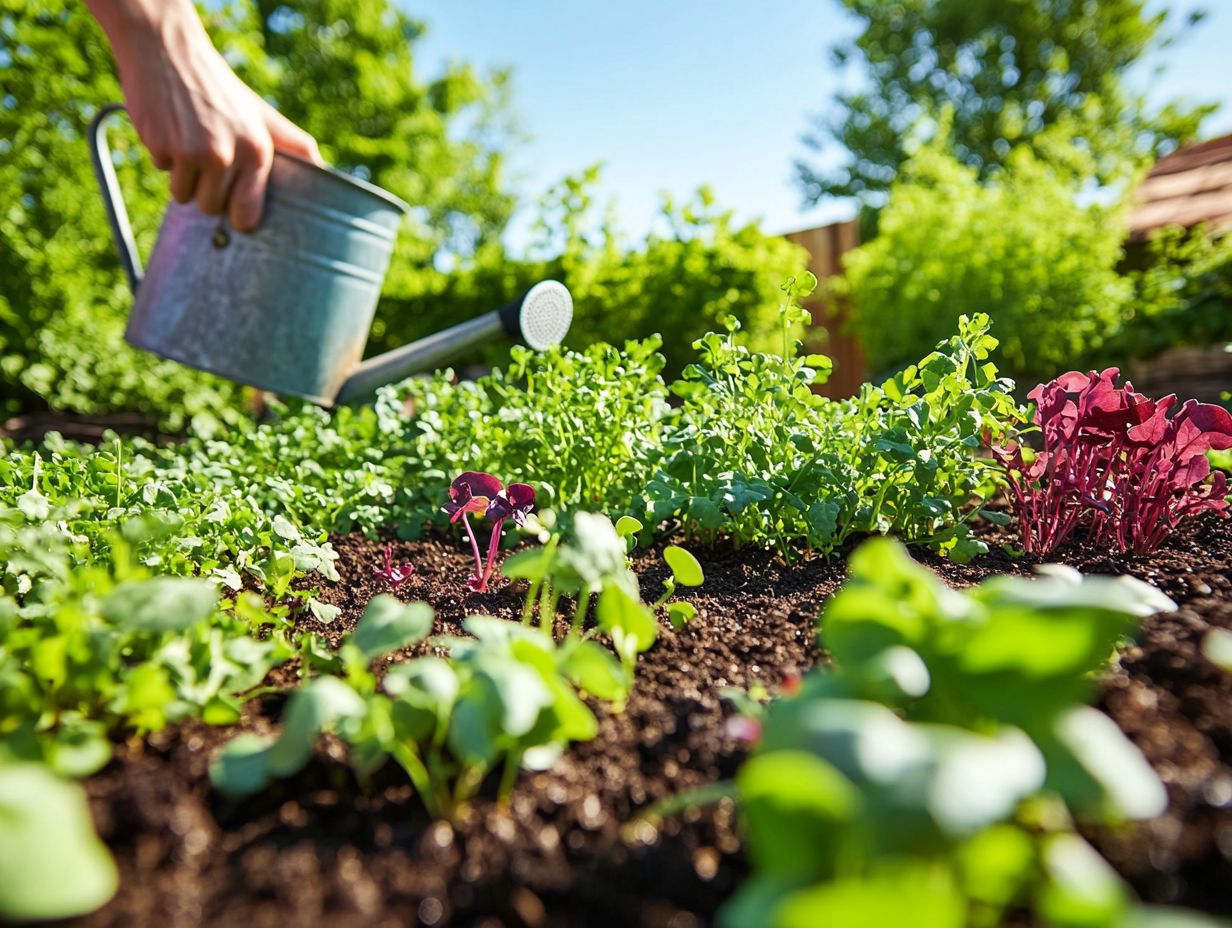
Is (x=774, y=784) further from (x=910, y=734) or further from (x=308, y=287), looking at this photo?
(x=308, y=287)

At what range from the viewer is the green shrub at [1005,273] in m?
4.96

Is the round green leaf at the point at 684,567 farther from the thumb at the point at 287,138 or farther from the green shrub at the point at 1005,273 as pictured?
the green shrub at the point at 1005,273

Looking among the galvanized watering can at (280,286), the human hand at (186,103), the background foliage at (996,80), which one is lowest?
the galvanized watering can at (280,286)

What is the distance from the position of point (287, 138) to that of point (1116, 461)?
2.60 metres

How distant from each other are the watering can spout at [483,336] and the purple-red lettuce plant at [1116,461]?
5.25ft

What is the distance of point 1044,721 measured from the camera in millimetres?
612

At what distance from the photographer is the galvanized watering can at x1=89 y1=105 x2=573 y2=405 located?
2.68m

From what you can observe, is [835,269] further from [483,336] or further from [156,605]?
[156,605]

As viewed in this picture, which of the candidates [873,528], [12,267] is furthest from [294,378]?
[12,267]

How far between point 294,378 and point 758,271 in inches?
107

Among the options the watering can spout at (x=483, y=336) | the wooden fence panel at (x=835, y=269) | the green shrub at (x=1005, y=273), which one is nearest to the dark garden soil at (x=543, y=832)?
the watering can spout at (x=483, y=336)

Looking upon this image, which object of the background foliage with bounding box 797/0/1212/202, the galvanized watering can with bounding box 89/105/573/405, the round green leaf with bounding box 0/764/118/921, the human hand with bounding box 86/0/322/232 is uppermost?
the background foliage with bounding box 797/0/1212/202

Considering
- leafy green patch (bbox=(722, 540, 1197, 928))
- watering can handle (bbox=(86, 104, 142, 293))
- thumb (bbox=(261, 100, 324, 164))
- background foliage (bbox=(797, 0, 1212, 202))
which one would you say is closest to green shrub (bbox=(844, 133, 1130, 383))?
thumb (bbox=(261, 100, 324, 164))

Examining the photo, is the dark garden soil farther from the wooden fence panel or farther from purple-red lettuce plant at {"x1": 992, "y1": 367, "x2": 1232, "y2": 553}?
the wooden fence panel
